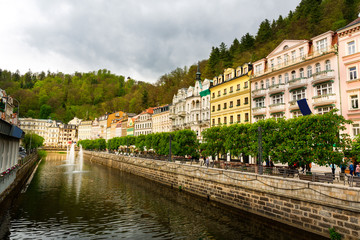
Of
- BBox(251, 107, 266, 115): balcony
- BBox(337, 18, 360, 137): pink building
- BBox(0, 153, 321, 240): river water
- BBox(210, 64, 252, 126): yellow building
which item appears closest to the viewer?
BBox(0, 153, 321, 240): river water

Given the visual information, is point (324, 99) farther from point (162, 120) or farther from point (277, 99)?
point (162, 120)

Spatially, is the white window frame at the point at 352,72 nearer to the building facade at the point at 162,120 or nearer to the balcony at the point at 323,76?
the balcony at the point at 323,76

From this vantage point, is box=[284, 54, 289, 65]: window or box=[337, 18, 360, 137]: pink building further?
box=[284, 54, 289, 65]: window

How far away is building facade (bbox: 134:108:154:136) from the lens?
8794 cm

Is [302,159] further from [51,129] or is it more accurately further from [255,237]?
[51,129]

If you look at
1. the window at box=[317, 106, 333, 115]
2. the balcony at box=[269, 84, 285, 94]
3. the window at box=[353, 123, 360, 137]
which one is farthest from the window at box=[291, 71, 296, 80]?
the window at box=[353, 123, 360, 137]

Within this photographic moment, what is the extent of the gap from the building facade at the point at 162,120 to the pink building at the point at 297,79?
36.1 metres

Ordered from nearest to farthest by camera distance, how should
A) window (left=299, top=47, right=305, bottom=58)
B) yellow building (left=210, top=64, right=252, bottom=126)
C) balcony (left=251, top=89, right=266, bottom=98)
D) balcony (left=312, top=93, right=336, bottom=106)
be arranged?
balcony (left=312, top=93, right=336, bottom=106) → window (left=299, top=47, right=305, bottom=58) → balcony (left=251, top=89, right=266, bottom=98) → yellow building (left=210, top=64, right=252, bottom=126)

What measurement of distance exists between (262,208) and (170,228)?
25.3ft

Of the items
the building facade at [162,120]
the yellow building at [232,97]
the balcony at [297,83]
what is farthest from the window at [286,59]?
the building facade at [162,120]

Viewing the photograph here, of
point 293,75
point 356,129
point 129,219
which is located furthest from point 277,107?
point 129,219

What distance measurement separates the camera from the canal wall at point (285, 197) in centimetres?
1404

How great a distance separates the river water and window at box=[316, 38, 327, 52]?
25202 mm

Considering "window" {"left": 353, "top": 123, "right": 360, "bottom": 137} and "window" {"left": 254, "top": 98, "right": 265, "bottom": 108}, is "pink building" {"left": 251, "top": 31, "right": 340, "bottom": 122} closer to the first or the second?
"window" {"left": 254, "top": 98, "right": 265, "bottom": 108}
